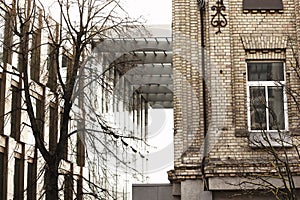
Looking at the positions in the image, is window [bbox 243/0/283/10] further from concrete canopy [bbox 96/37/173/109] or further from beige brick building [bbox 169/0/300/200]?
concrete canopy [bbox 96/37/173/109]

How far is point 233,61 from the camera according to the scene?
64.0 ft

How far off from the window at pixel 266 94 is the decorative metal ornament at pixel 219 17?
4.35 feet

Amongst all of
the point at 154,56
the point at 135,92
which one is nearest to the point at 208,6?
the point at 154,56

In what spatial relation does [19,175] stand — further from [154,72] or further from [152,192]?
[154,72]

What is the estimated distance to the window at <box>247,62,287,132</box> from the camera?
1908 cm

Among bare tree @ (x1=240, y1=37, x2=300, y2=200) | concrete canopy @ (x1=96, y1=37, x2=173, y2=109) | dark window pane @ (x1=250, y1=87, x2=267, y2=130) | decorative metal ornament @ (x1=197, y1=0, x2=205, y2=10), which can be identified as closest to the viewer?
bare tree @ (x1=240, y1=37, x2=300, y2=200)

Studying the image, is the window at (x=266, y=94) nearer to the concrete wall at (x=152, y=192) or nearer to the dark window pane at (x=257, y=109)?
the dark window pane at (x=257, y=109)

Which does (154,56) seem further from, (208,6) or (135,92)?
(208,6)

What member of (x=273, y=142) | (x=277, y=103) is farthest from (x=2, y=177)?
(x=273, y=142)

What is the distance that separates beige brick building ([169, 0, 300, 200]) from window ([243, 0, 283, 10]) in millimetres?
28

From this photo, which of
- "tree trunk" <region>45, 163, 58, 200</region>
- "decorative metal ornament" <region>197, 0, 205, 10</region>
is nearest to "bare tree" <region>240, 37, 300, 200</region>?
"decorative metal ornament" <region>197, 0, 205, 10</region>

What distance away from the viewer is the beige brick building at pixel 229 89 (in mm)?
18609

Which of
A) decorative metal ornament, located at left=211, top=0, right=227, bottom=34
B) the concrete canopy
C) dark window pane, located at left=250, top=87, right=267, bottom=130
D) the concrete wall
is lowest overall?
the concrete wall

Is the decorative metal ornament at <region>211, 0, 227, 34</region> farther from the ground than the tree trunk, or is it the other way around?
the decorative metal ornament at <region>211, 0, 227, 34</region>
